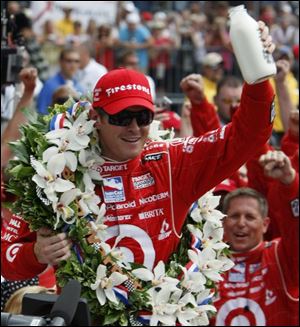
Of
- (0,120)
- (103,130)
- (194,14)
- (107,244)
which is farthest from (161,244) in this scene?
(194,14)

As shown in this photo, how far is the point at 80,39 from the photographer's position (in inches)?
567

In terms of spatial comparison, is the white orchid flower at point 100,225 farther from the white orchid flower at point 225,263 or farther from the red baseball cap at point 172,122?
the red baseball cap at point 172,122

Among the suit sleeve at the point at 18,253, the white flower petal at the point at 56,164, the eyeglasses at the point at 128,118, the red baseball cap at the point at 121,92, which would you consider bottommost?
the suit sleeve at the point at 18,253

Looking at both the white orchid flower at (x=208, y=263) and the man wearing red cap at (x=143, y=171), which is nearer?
the man wearing red cap at (x=143, y=171)

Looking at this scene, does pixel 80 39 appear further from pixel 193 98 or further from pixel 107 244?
pixel 107 244

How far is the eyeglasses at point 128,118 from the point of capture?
14.8ft

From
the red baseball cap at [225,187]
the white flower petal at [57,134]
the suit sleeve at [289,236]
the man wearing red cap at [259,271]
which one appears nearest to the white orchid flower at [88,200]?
the white flower petal at [57,134]

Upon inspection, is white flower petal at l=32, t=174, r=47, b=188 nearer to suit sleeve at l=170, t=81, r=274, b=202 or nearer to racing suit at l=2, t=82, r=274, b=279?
racing suit at l=2, t=82, r=274, b=279

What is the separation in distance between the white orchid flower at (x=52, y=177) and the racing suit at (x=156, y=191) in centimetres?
19

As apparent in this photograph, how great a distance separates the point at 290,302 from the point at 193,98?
4.81ft

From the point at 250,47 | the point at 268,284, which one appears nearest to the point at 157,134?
the point at 250,47

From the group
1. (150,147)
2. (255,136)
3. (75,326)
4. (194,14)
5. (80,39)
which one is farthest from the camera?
(194,14)

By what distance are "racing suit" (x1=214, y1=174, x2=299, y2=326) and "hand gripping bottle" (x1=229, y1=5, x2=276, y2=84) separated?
2114mm

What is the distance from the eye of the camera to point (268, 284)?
6.12 metres
